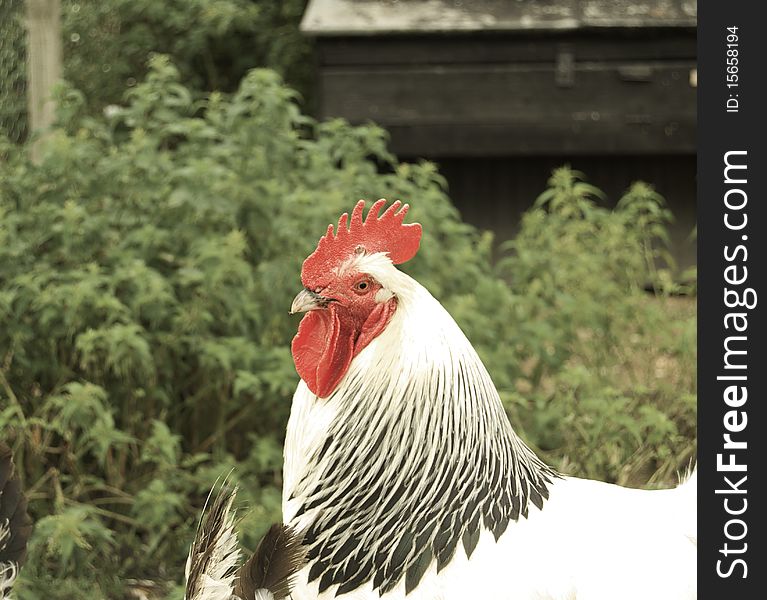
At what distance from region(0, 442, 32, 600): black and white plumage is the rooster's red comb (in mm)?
1094

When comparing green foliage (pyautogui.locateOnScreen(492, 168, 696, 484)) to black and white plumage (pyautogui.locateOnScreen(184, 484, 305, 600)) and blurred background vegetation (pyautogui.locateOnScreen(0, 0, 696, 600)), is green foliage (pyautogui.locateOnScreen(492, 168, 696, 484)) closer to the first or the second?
blurred background vegetation (pyautogui.locateOnScreen(0, 0, 696, 600))

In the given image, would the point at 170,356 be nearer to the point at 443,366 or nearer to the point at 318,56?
the point at 443,366

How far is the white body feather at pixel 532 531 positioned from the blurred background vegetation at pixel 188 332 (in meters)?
1.28

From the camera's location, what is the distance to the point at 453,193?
9375 millimetres

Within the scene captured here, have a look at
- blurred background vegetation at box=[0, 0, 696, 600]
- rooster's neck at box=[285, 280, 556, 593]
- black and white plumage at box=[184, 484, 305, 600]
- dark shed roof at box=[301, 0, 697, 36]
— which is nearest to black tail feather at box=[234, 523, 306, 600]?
black and white plumage at box=[184, 484, 305, 600]

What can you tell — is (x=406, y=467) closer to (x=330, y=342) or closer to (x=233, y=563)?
(x=330, y=342)

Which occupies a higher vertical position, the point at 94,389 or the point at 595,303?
the point at 595,303

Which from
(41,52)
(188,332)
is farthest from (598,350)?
(41,52)

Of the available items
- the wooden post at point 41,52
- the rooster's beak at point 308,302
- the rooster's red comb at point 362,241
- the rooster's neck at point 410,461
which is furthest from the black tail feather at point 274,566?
the wooden post at point 41,52

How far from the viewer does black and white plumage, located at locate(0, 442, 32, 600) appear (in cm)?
293

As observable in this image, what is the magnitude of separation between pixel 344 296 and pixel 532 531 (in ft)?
2.47

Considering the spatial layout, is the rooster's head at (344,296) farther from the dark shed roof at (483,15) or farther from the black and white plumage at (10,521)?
the dark shed roof at (483,15)

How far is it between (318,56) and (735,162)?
261 inches

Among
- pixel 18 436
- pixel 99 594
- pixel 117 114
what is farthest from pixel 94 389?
pixel 117 114
